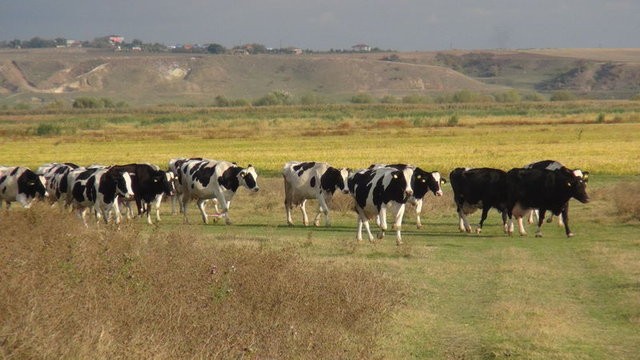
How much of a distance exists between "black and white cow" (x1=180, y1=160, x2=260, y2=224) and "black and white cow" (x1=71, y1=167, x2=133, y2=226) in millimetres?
2668

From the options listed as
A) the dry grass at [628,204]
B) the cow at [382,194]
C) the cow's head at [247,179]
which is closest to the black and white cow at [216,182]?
the cow's head at [247,179]

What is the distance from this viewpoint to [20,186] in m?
28.5

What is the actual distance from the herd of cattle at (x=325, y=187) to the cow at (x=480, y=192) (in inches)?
1.0

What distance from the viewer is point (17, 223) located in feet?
50.8

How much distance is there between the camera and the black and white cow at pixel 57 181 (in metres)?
28.7

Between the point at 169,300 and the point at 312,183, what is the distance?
743 inches

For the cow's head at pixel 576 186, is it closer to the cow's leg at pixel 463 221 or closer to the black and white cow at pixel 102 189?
the cow's leg at pixel 463 221

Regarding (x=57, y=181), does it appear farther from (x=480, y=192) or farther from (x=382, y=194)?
(x=480, y=192)

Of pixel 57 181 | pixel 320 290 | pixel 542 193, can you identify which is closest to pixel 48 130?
pixel 57 181

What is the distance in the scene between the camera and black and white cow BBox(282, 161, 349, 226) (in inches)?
1139

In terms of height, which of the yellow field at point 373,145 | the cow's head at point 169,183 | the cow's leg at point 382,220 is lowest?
the yellow field at point 373,145

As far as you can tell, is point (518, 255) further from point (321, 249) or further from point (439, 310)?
point (439, 310)

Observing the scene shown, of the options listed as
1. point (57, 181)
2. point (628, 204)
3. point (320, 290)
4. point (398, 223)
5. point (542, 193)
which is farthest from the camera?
point (57, 181)

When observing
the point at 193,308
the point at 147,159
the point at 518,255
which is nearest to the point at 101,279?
the point at 193,308
